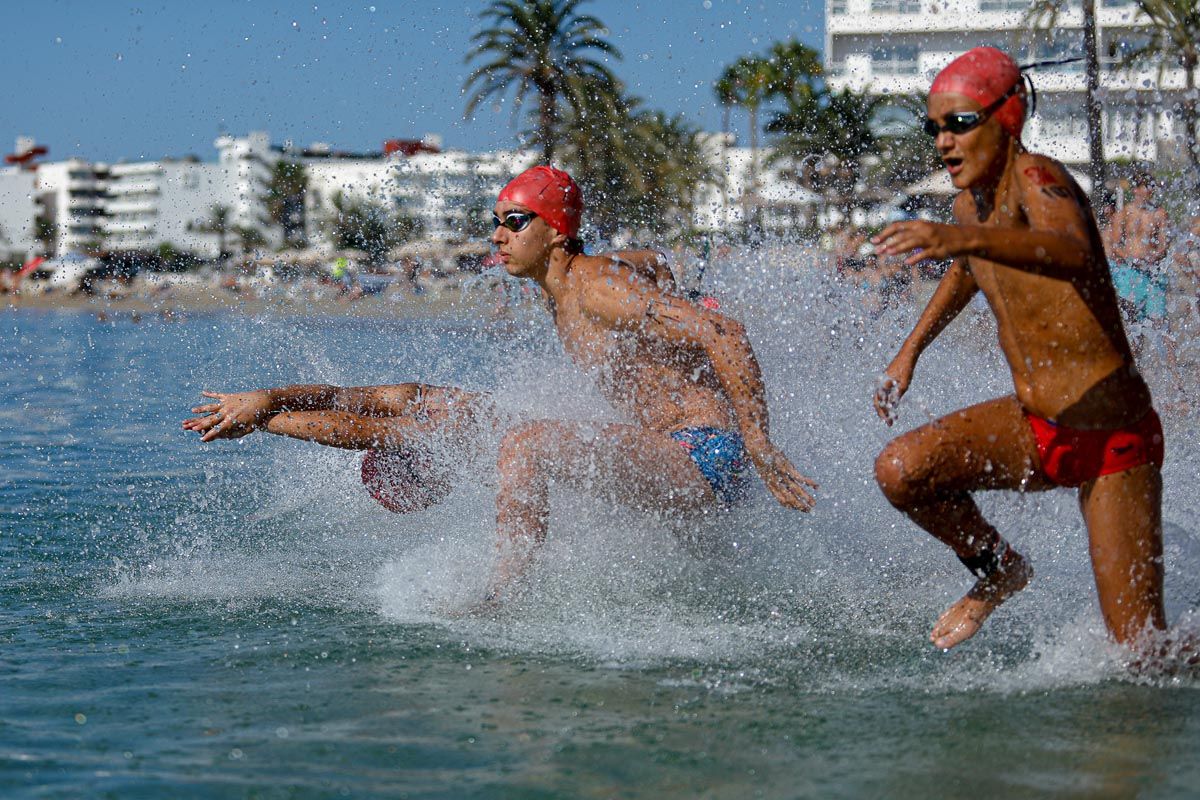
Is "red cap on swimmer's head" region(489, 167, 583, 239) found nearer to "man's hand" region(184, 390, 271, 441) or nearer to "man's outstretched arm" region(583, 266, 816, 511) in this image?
"man's outstretched arm" region(583, 266, 816, 511)

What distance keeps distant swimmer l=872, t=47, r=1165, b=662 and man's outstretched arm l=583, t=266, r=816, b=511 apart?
615 mm

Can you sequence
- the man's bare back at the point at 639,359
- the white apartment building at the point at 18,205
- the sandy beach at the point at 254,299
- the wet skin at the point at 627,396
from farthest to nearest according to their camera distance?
the white apartment building at the point at 18,205
the sandy beach at the point at 254,299
the man's bare back at the point at 639,359
the wet skin at the point at 627,396

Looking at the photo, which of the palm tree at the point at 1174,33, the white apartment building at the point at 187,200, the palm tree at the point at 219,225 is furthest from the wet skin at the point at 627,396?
the palm tree at the point at 219,225

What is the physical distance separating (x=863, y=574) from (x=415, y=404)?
2.00 metres

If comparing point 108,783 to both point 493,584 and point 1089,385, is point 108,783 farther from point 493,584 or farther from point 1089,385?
point 1089,385

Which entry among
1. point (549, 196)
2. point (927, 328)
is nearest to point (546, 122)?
point (549, 196)

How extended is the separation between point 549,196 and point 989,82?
199cm

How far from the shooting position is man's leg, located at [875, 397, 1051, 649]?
405 centimetres

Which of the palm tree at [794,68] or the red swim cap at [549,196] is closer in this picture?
the red swim cap at [549,196]

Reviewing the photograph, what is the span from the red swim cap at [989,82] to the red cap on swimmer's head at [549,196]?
71.6 inches

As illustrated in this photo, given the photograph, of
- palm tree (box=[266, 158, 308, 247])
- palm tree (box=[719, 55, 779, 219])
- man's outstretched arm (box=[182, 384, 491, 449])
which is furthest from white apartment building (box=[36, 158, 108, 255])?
man's outstretched arm (box=[182, 384, 491, 449])

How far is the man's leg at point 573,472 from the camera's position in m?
5.06

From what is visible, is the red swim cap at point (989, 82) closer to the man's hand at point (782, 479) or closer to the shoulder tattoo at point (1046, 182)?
the shoulder tattoo at point (1046, 182)

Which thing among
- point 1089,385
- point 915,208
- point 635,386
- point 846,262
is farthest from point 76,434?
point 915,208
